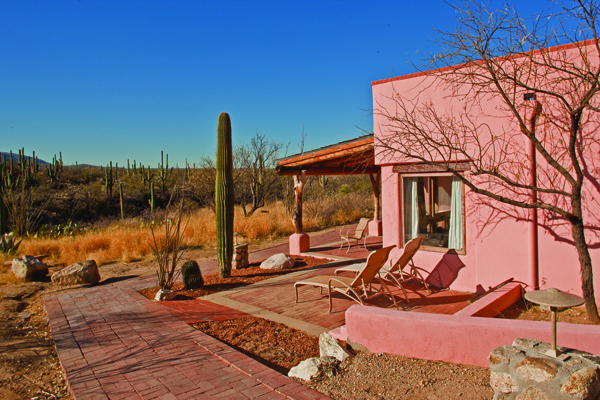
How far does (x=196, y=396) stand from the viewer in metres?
3.28

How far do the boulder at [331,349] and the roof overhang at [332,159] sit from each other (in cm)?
422

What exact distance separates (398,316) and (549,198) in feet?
9.97

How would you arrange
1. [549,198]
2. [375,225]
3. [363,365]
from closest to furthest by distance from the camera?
[363,365] < [549,198] < [375,225]

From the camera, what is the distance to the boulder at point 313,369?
3555mm

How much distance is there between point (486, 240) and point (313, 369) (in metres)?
3.70

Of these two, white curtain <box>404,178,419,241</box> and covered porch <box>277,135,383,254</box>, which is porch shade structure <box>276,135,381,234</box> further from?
white curtain <box>404,178,419,241</box>

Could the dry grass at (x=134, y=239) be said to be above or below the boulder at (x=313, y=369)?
above

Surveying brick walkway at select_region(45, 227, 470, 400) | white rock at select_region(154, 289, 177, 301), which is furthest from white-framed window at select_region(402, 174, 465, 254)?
white rock at select_region(154, 289, 177, 301)

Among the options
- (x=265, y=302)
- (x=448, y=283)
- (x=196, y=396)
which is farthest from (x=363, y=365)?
(x=448, y=283)

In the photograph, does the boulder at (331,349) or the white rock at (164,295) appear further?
the white rock at (164,295)

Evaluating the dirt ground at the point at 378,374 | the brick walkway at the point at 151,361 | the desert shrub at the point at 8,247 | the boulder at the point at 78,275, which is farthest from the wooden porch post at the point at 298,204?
the desert shrub at the point at 8,247

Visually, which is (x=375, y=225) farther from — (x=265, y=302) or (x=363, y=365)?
(x=363, y=365)

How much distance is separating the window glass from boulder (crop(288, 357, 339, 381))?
11.9ft

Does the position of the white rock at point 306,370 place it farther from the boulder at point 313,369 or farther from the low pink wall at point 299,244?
the low pink wall at point 299,244
